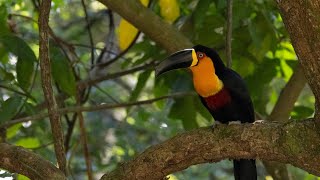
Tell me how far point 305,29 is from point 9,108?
1.54 metres

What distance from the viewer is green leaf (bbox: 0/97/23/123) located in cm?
317

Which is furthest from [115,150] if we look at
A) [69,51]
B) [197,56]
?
[197,56]

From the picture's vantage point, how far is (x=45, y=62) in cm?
289

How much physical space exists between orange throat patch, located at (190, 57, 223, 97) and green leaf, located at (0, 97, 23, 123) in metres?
0.86

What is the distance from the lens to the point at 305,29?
2.28m

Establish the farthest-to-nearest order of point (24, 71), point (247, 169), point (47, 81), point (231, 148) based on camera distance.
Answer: point (24, 71), point (247, 169), point (47, 81), point (231, 148)

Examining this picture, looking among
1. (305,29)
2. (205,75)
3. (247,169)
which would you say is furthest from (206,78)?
(305,29)

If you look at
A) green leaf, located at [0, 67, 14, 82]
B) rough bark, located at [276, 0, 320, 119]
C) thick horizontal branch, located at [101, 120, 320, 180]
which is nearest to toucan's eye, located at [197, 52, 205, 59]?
thick horizontal branch, located at [101, 120, 320, 180]

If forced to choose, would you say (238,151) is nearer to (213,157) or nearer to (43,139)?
(213,157)

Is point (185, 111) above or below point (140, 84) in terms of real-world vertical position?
below

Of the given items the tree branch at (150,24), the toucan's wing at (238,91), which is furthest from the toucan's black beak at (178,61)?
the tree branch at (150,24)

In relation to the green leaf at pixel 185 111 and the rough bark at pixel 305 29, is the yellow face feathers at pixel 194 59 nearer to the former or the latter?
the green leaf at pixel 185 111

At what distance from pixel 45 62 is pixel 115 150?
286 cm

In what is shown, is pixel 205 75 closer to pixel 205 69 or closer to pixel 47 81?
pixel 205 69
